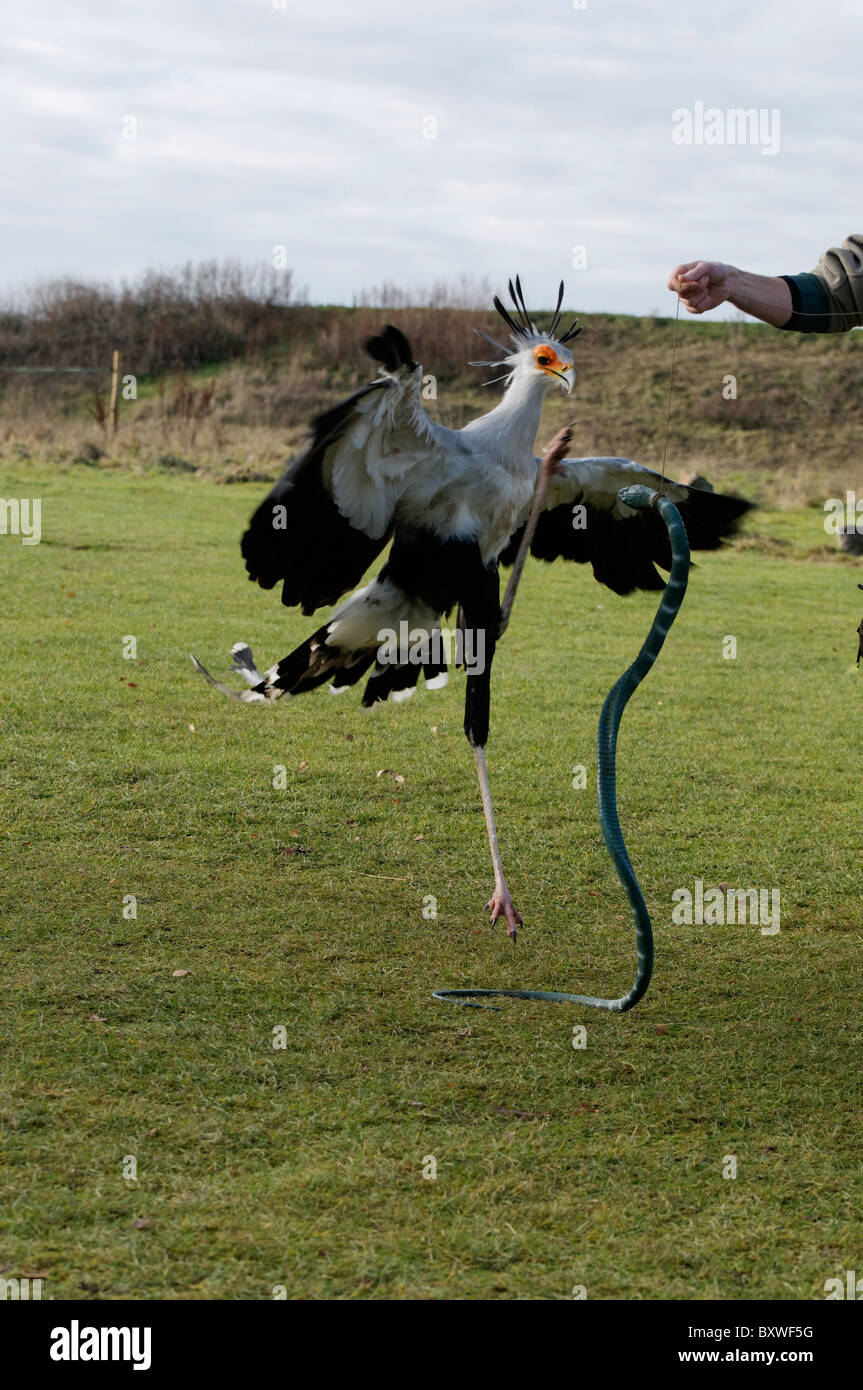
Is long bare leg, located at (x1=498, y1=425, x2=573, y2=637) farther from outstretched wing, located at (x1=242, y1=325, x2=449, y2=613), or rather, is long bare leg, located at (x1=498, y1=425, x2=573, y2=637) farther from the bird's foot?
the bird's foot

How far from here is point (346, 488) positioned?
4.86m

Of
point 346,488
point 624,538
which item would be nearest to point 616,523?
point 624,538

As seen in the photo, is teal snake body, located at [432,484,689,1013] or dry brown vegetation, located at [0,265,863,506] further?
dry brown vegetation, located at [0,265,863,506]

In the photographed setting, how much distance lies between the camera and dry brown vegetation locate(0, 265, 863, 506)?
2678 cm

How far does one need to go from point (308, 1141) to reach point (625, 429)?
33137mm

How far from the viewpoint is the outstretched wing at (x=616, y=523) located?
5.67 metres

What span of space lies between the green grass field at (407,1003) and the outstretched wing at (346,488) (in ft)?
4.52

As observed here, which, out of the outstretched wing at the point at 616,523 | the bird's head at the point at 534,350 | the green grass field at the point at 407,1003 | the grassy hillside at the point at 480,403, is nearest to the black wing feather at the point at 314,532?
the bird's head at the point at 534,350

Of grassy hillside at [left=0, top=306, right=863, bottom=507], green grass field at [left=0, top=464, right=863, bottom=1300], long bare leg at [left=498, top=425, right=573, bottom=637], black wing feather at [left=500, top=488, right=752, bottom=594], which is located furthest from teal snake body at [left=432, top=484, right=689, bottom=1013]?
grassy hillside at [left=0, top=306, right=863, bottom=507]

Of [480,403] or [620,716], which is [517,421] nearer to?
[620,716]

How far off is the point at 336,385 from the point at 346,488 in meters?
30.5

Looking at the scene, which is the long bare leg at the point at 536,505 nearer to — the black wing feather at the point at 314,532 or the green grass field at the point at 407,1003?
the black wing feather at the point at 314,532

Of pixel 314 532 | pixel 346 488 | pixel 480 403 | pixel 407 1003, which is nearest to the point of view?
pixel 407 1003
